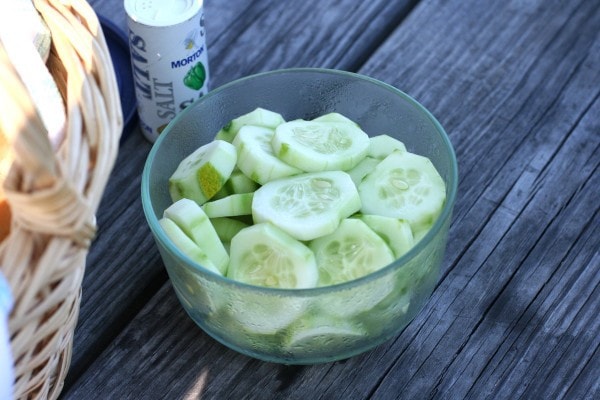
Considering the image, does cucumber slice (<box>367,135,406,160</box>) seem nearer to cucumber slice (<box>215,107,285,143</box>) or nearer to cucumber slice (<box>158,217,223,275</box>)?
cucumber slice (<box>215,107,285,143</box>)

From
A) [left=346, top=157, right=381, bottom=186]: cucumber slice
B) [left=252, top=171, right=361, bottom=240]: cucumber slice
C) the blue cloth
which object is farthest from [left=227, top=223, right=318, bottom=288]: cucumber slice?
the blue cloth

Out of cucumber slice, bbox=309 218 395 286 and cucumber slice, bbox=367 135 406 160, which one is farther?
cucumber slice, bbox=367 135 406 160

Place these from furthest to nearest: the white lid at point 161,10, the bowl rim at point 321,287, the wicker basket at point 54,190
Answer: the white lid at point 161,10, the bowl rim at point 321,287, the wicker basket at point 54,190

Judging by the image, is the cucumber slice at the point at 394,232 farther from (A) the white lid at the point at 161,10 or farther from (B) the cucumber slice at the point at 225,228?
(A) the white lid at the point at 161,10

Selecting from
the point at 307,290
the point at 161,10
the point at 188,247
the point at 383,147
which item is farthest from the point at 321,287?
the point at 161,10

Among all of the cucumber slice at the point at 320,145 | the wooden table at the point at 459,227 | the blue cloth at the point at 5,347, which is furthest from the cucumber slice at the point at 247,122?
the blue cloth at the point at 5,347

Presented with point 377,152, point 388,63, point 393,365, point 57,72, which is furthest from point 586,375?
point 57,72
